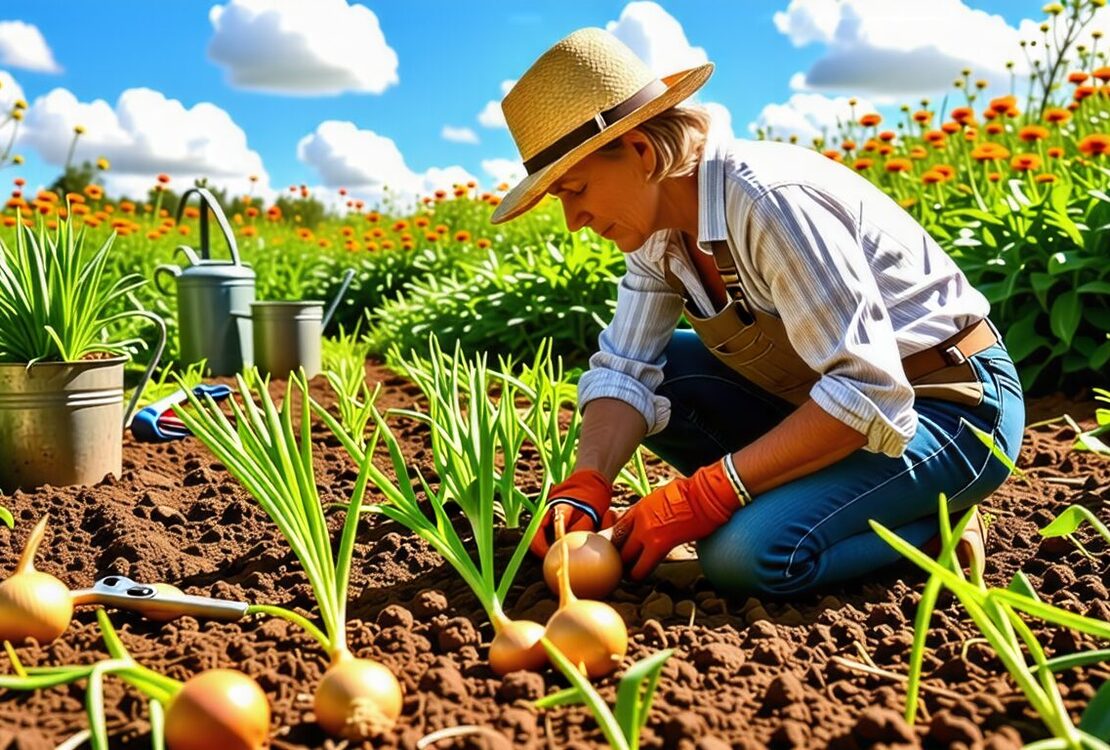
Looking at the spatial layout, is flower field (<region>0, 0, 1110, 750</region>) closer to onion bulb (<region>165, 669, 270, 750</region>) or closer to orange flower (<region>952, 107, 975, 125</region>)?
onion bulb (<region>165, 669, 270, 750</region>)

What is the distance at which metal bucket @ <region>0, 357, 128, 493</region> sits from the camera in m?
2.67

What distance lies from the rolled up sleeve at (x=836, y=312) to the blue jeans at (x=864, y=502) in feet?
0.53

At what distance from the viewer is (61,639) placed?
67.5 inches

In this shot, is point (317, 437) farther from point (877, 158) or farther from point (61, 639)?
point (877, 158)

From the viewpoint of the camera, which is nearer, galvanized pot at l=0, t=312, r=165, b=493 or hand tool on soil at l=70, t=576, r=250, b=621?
hand tool on soil at l=70, t=576, r=250, b=621

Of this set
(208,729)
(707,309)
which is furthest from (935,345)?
(208,729)

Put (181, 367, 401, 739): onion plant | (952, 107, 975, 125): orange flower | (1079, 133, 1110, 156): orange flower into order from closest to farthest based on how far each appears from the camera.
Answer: (181, 367, 401, 739): onion plant → (1079, 133, 1110, 156): orange flower → (952, 107, 975, 125): orange flower

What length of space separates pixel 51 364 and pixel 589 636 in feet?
5.90

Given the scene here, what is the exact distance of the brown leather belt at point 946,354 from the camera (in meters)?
2.07

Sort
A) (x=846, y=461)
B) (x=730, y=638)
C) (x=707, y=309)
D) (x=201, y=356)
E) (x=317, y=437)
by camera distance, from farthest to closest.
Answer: (x=201, y=356)
(x=317, y=437)
(x=707, y=309)
(x=846, y=461)
(x=730, y=638)

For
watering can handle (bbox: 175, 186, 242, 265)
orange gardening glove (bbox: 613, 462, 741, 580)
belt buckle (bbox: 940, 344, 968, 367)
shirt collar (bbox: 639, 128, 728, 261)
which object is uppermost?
watering can handle (bbox: 175, 186, 242, 265)

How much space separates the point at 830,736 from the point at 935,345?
985mm

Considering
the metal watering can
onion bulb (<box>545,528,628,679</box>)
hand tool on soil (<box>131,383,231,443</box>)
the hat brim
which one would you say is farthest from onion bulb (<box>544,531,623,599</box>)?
the metal watering can

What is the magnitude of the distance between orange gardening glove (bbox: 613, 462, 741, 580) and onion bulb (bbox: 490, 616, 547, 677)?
0.47 m
